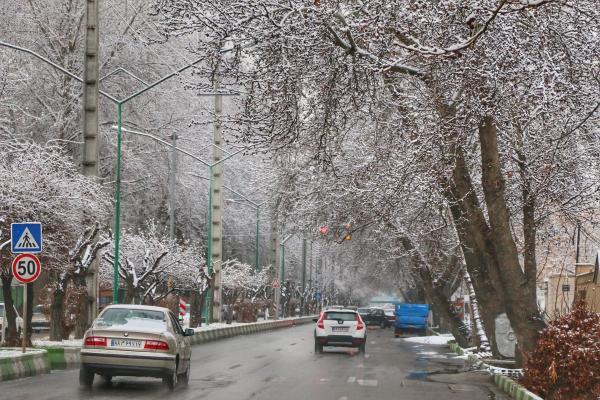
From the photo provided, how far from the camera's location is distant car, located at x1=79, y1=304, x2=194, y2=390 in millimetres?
17703

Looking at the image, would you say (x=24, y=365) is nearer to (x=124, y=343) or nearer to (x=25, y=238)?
(x=25, y=238)

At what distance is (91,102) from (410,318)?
121ft

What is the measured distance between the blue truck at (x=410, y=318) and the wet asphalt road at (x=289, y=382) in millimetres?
28053

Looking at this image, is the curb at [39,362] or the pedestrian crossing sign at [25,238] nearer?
the curb at [39,362]

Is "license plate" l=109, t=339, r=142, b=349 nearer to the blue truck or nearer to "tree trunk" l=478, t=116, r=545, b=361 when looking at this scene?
"tree trunk" l=478, t=116, r=545, b=361

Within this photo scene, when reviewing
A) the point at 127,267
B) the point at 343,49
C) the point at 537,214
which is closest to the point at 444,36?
the point at 343,49

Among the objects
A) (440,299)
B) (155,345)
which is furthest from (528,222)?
(440,299)

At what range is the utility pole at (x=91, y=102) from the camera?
26.5 meters

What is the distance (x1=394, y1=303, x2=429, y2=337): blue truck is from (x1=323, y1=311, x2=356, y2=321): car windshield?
78.7ft

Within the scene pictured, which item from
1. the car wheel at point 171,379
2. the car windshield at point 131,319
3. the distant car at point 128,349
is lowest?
the car wheel at point 171,379

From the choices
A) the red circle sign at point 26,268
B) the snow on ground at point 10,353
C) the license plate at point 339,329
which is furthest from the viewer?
the license plate at point 339,329

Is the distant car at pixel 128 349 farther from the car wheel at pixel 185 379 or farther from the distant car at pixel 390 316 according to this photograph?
the distant car at pixel 390 316

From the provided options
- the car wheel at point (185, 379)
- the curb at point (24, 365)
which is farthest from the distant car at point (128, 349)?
the curb at point (24, 365)

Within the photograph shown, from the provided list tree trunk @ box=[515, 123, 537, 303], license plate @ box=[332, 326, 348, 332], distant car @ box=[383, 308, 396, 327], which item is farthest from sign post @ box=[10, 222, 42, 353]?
distant car @ box=[383, 308, 396, 327]
